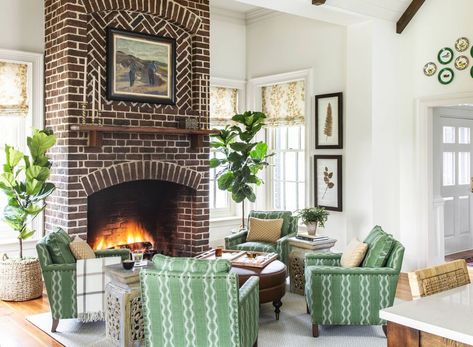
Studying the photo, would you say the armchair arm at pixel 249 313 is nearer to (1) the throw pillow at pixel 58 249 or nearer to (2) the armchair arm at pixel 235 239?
(1) the throw pillow at pixel 58 249

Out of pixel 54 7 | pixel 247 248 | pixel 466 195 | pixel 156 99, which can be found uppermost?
pixel 54 7

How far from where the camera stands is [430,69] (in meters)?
6.34

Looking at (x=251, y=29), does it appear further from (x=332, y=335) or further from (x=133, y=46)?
(x=332, y=335)

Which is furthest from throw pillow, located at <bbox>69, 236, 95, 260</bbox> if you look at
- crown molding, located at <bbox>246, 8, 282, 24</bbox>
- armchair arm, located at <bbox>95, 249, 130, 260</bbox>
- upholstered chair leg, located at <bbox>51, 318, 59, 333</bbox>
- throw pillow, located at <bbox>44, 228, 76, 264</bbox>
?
crown molding, located at <bbox>246, 8, 282, 24</bbox>

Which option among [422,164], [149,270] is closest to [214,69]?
[422,164]

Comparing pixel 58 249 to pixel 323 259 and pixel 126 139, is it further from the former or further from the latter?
pixel 323 259

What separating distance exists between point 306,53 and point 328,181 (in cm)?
188

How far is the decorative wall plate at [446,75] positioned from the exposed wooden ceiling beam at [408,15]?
785mm

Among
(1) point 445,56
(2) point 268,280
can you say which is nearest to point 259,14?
(1) point 445,56

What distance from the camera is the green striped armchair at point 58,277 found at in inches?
170

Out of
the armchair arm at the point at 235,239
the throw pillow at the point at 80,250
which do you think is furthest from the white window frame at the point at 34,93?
the armchair arm at the point at 235,239

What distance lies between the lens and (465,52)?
236 inches

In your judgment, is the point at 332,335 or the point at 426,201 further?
the point at 426,201

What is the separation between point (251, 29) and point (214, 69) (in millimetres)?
956
